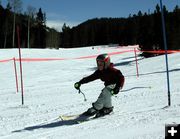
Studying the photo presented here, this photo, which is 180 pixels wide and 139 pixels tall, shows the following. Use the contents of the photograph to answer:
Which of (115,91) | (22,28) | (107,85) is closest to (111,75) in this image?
(107,85)

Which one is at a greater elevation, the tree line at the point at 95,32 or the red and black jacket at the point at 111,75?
the tree line at the point at 95,32

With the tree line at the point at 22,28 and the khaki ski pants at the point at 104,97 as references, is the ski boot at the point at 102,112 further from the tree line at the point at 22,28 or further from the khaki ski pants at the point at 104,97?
the tree line at the point at 22,28

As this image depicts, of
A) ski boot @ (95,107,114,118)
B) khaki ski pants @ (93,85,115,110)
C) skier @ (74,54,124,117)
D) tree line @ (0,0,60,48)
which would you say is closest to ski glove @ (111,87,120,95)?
skier @ (74,54,124,117)

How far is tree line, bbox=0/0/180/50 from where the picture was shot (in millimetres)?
41656

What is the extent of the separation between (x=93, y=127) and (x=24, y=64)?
33.7 meters

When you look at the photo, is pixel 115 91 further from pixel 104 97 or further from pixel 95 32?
pixel 95 32

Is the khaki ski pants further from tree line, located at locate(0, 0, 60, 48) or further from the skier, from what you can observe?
tree line, located at locate(0, 0, 60, 48)

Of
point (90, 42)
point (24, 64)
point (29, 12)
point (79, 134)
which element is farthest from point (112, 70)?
point (90, 42)

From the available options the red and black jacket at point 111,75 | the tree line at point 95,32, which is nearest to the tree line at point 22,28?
the tree line at point 95,32

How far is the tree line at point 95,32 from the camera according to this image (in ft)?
137

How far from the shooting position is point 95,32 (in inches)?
5123

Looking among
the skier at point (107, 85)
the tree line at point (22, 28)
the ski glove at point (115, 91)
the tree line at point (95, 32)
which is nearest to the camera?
the ski glove at point (115, 91)

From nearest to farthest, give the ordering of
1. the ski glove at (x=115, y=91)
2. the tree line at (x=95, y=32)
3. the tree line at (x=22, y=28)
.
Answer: the ski glove at (x=115, y=91) → the tree line at (x=95, y=32) → the tree line at (x=22, y=28)

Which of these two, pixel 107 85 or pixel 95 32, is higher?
pixel 95 32
